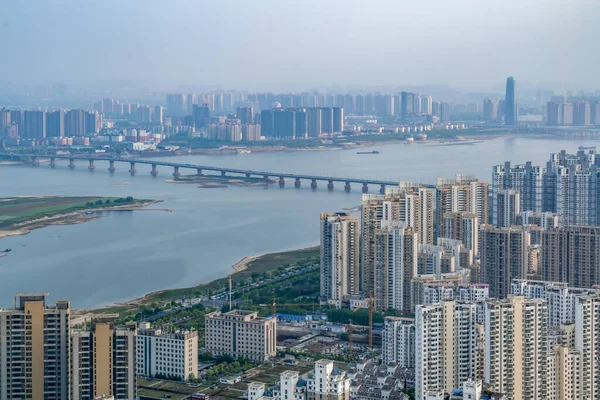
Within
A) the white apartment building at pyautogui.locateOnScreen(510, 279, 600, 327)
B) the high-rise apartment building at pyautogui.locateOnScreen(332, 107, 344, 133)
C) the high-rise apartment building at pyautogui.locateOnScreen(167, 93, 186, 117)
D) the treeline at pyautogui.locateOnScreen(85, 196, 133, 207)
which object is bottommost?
the treeline at pyautogui.locateOnScreen(85, 196, 133, 207)

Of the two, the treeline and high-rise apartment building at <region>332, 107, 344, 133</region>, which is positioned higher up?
high-rise apartment building at <region>332, 107, 344, 133</region>

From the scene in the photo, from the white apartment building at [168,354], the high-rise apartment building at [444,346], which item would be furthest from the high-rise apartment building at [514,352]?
the white apartment building at [168,354]

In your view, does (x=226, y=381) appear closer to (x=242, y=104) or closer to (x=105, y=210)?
(x=105, y=210)

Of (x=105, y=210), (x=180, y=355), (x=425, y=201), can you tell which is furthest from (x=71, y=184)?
(x=180, y=355)

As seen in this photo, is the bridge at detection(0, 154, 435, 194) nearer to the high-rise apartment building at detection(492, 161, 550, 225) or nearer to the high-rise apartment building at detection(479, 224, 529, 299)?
the high-rise apartment building at detection(492, 161, 550, 225)

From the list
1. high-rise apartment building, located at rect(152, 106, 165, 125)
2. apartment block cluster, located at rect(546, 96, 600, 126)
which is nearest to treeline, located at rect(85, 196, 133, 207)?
apartment block cluster, located at rect(546, 96, 600, 126)

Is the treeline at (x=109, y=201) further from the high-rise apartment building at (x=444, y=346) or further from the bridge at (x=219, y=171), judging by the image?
the high-rise apartment building at (x=444, y=346)

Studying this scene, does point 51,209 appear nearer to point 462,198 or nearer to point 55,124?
point 462,198
